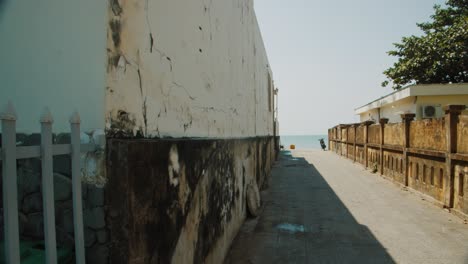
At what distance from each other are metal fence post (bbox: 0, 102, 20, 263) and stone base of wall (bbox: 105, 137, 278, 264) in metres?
0.50

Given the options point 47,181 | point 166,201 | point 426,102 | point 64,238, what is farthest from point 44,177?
point 426,102

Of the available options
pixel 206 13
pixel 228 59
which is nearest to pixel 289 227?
pixel 228 59

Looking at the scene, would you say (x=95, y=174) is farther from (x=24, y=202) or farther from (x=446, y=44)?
(x=446, y=44)

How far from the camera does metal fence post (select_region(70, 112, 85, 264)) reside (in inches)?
64.5

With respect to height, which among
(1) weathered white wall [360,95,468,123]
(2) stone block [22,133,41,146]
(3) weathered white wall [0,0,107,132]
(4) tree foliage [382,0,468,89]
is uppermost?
(4) tree foliage [382,0,468,89]

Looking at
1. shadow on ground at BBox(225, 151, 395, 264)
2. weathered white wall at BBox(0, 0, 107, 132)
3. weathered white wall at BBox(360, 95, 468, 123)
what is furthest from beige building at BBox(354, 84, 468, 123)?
weathered white wall at BBox(0, 0, 107, 132)

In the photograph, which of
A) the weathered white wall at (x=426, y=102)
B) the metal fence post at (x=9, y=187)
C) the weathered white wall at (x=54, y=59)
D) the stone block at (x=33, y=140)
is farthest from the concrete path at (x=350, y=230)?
the weathered white wall at (x=426, y=102)

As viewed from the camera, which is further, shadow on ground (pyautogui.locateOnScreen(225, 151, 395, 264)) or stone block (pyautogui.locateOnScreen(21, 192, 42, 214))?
shadow on ground (pyautogui.locateOnScreen(225, 151, 395, 264))

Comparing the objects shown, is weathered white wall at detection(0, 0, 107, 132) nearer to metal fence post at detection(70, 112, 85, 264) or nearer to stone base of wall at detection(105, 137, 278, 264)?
metal fence post at detection(70, 112, 85, 264)

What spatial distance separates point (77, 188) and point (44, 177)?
188 millimetres

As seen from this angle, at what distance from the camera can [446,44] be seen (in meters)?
20.6

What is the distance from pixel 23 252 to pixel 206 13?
2.98 metres

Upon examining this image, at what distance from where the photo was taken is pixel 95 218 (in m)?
1.79

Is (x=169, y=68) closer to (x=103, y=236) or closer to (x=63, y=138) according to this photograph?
(x=63, y=138)
